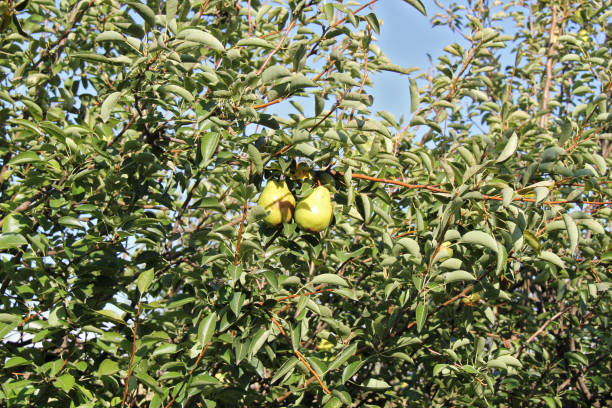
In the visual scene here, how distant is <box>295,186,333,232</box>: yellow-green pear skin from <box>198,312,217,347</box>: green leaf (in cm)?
49

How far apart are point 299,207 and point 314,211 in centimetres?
7

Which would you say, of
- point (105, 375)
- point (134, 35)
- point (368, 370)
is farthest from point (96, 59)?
point (368, 370)

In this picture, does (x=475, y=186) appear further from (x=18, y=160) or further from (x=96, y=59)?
(x=18, y=160)

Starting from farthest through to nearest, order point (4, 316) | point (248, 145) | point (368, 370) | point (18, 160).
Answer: point (368, 370)
point (18, 160)
point (4, 316)
point (248, 145)

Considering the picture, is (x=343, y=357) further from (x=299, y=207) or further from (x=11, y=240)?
(x=11, y=240)

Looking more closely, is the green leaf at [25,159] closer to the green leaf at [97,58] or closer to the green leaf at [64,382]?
the green leaf at [97,58]

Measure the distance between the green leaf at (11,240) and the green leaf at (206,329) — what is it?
0.89 meters

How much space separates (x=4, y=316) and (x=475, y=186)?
194cm

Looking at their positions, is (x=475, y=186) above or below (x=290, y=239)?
above

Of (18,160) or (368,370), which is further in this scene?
(368,370)

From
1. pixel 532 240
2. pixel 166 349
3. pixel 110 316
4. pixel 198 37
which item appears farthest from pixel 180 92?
pixel 532 240

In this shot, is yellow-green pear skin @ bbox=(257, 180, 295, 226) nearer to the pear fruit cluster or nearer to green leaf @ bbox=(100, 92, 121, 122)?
the pear fruit cluster

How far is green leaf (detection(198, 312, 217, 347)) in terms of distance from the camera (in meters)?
1.78

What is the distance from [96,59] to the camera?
1853mm
